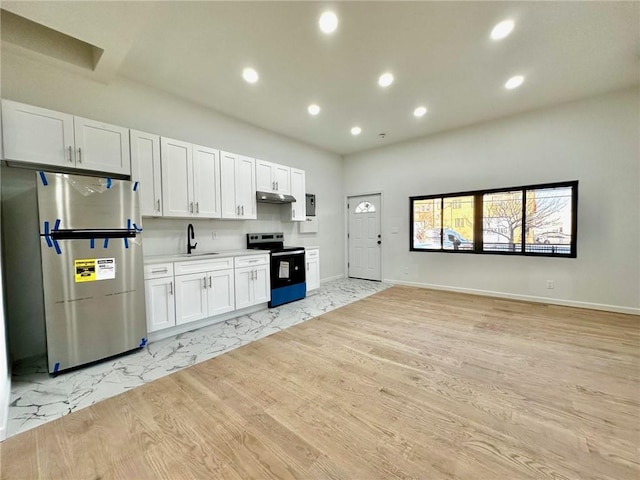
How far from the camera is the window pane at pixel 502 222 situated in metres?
4.36

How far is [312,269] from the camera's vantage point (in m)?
4.91

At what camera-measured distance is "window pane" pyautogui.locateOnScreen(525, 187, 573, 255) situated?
13.1ft

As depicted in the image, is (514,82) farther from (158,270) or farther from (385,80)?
(158,270)

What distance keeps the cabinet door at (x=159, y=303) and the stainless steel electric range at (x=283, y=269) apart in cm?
151

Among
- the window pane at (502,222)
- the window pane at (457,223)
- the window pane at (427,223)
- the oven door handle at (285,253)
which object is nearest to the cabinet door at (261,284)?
the oven door handle at (285,253)

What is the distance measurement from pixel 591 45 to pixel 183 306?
532 centimetres

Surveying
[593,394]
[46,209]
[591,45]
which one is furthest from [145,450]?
[591,45]

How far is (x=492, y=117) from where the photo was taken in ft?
14.4

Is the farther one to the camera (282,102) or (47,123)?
(282,102)

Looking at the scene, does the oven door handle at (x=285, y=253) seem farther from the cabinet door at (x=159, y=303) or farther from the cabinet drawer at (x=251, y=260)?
the cabinet door at (x=159, y=303)

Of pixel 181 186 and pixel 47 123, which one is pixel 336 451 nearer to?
pixel 181 186

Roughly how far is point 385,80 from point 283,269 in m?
3.09

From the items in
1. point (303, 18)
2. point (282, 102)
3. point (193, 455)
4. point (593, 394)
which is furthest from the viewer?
point (282, 102)

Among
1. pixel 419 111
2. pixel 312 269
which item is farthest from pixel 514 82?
pixel 312 269
